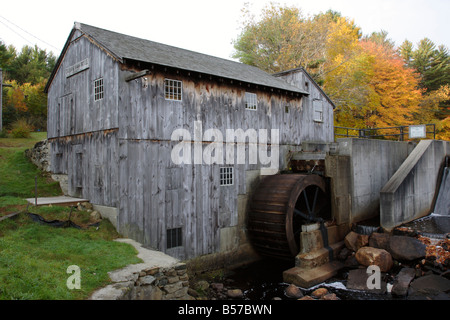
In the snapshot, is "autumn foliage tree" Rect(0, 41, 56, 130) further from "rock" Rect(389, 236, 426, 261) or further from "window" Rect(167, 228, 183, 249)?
"rock" Rect(389, 236, 426, 261)

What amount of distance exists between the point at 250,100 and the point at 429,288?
27.0 feet

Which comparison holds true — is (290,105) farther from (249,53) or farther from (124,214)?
(249,53)

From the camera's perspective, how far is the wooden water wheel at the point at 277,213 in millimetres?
10805

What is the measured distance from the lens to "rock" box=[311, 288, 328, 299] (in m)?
8.79

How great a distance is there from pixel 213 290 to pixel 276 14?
2301cm

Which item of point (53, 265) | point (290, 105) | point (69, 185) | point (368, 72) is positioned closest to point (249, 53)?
point (368, 72)

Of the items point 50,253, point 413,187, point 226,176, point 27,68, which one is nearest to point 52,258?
point 50,253

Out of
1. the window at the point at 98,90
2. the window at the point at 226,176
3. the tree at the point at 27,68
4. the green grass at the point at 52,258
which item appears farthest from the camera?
the tree at the point at 27,68

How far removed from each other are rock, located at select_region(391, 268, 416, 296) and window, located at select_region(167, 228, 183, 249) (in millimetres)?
6300

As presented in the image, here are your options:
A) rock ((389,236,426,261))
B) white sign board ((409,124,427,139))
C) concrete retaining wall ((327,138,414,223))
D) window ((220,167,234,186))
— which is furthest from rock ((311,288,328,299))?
white sign board ((409,124,427,139))

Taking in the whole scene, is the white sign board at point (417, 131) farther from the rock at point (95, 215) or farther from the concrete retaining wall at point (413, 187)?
the rock at point (95, 215)

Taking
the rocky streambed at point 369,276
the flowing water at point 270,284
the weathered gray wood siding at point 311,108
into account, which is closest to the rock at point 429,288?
the rocky streambed at point 369,276

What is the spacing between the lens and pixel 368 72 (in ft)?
70.3

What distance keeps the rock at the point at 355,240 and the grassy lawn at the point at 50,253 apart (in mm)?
7877
